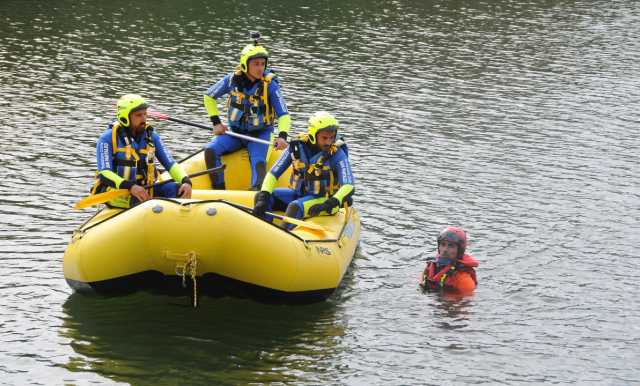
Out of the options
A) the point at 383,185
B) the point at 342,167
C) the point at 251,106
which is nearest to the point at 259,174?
the point at 251,106

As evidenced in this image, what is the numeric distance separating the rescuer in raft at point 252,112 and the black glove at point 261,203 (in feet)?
5.67

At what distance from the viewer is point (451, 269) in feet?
39.8

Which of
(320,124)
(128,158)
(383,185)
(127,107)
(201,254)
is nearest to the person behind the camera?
(201,254)

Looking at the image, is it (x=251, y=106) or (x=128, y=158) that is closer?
(x=128, y=158)

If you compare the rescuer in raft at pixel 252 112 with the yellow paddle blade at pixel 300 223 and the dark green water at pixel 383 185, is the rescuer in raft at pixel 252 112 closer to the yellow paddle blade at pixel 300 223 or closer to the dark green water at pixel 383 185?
the dark green water at pixel 383 185

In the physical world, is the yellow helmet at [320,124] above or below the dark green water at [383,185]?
above

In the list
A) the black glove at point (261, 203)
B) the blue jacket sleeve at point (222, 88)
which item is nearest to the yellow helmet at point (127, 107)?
the black glove at point (261, 203)

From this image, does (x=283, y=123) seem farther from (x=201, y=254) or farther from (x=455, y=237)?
(x=201, y=254)

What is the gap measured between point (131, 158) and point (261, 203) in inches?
60.2

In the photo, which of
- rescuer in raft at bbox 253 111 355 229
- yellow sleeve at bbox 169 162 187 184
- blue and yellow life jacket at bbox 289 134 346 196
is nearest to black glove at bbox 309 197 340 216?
rescuer in raft at bbox 253 111 355 229

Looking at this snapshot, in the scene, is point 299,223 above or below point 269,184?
below

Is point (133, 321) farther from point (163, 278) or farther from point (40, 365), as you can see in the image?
point (40, 365)

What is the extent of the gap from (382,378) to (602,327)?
278cm

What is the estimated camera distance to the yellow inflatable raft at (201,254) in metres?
10.4
